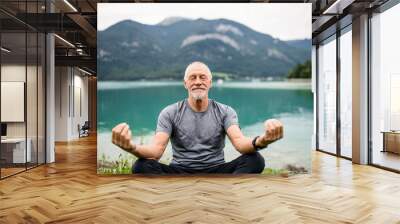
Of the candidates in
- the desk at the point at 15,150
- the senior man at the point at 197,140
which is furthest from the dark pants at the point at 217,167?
the desk at the point at 15,150

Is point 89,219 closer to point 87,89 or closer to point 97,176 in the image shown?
point 97,176

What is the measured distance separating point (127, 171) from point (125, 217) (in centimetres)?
231

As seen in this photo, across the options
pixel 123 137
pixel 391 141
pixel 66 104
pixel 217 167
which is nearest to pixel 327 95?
pixel 391 141

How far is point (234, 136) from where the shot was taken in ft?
20.3

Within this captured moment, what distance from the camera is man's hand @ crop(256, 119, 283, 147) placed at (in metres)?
6.26

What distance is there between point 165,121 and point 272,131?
164 centimetres

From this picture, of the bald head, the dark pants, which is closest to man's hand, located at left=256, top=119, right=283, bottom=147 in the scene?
the dark pants

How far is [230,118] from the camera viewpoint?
20.6 ft

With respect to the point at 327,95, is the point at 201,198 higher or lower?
lower

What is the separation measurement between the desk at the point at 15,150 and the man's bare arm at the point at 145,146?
164 centimetres

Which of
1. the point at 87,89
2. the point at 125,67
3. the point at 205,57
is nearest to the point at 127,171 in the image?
the point at 125,67

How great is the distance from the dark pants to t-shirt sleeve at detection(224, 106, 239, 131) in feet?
1.66

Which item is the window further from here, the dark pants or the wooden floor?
the dark pants

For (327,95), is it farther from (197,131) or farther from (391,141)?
(197,131)
